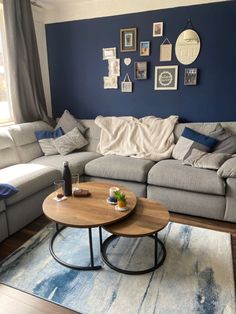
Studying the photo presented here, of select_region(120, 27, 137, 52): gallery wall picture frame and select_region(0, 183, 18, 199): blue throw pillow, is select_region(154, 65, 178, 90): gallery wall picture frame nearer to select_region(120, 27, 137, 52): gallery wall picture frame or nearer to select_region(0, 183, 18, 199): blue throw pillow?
select_region(120, 27, 137, 52): gallery wall picture frame

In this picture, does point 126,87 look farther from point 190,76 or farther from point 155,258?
point 155,258

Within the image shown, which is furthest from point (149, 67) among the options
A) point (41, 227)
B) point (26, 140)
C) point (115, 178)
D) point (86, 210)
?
point (41, 227)

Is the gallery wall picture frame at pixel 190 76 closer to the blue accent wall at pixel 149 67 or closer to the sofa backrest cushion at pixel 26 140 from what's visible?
the blue accent wall at pixel 149 67

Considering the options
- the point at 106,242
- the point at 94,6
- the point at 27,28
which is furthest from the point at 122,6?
the point at 106,242

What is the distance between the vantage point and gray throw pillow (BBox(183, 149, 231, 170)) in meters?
2.61

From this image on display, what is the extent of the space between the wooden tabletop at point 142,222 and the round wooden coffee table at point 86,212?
0.18 feet

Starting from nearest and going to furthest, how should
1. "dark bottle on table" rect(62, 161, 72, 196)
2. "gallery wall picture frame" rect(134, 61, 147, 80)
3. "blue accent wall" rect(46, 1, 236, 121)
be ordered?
"dark bottle on table" rect(62, 161, 72, 196) → "blue accent wall" rect(46, 1, 236, 121) → "gallery wall picture frame" rect(134, 61, 147, 80)

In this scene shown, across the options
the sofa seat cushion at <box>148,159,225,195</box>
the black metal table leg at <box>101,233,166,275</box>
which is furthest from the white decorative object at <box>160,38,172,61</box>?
the black metal table leg at <box>101,233,166,275</box>

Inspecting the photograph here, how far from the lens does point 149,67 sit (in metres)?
3.46

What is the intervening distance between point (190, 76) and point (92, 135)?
5.00 feet

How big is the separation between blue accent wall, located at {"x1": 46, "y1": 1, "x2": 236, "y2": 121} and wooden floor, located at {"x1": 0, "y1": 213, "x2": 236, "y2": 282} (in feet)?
4.49

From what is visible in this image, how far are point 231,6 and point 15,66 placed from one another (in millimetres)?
2700

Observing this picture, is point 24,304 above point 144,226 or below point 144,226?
below

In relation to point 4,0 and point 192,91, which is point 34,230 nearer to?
point 192,91
